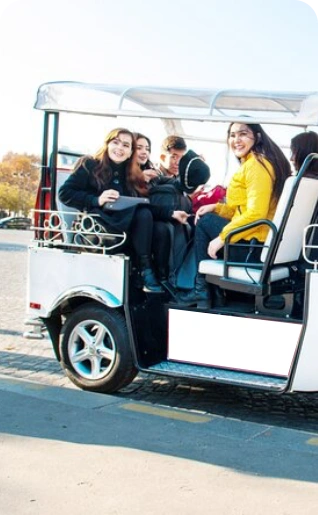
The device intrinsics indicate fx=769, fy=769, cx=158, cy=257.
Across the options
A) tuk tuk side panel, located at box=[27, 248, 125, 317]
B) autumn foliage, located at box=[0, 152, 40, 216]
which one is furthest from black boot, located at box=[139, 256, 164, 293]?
autumn foliage, located at box=[0, 152, 40, 216]

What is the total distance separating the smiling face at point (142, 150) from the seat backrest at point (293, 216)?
5.86 ft

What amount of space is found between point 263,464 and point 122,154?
10.5 ft

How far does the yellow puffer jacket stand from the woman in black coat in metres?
0.68

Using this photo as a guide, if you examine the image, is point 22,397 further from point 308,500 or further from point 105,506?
point 308,500

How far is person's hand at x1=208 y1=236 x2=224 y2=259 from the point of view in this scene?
6276 mm

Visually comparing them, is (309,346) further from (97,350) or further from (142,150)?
(142,150)

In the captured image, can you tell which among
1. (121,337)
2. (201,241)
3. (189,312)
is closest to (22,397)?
(121,337)

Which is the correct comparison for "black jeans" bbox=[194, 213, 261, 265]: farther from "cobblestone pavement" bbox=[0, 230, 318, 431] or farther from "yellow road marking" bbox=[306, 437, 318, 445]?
"yellow road marking" bbox=[306, 437, 318, 445]

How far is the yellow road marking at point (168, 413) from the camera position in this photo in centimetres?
578

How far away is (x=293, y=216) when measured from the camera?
592 cm

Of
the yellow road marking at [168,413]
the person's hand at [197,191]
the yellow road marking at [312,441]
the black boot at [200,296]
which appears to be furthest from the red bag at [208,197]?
the yellow road marking at [312,441]

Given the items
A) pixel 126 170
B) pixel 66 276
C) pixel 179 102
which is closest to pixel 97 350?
pixel 66 276

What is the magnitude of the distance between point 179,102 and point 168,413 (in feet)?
8.91

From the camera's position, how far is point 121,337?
6.40 m
